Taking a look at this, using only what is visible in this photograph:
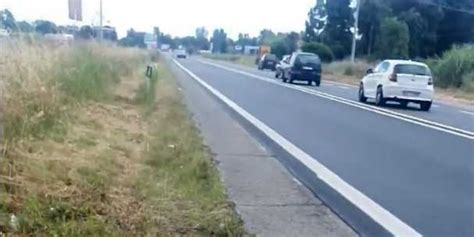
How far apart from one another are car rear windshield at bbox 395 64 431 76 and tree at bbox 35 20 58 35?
36.9 ft

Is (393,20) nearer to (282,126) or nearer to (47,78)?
(282,126)

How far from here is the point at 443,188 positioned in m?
7.30

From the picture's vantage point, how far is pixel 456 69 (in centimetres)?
3494

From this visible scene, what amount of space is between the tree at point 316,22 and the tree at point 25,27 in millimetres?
62815

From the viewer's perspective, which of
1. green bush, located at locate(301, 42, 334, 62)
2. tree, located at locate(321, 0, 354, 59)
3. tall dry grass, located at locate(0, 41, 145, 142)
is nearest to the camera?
tall dry grass, located at locate(0, 41, 145, 142)

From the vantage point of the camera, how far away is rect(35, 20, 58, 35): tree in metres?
12.4

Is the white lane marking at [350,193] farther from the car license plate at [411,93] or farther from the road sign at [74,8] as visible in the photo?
the car license plate at [411,93]

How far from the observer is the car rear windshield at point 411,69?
20.2 meters

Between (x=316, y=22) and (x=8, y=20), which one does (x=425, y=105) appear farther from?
(x=316, y=22)

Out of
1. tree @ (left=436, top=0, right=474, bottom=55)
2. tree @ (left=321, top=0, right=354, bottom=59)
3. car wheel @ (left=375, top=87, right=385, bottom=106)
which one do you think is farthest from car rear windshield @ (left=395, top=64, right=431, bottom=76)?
tree @ (left=321, top=0, right=354, bottom=59)

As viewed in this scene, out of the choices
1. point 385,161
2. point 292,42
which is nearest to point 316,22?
point 292,42

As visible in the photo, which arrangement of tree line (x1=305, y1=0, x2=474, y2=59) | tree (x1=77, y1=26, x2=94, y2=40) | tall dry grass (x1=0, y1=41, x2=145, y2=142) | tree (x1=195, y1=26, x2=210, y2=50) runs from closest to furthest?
tall dry grass (x1=0, y1=41, x2=145, y2=142), tree (x1=77, y1=26, x2=94, y2=40), tree line (x1=305, y1=0, x2=474, y2=59), tree (x1=195, y1=26, x2=210, y2=50)

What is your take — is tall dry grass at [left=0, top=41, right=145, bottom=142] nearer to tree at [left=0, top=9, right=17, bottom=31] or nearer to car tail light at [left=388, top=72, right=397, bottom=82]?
tree at [left=0, top=9, right=17, bottom=31]

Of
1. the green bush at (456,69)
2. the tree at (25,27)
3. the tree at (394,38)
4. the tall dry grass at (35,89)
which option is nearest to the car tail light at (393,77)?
the tall dry grass at (35,89)
